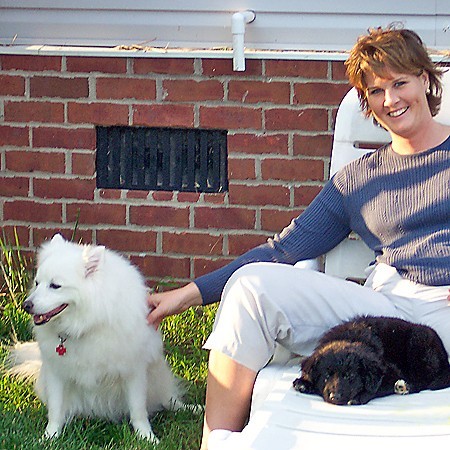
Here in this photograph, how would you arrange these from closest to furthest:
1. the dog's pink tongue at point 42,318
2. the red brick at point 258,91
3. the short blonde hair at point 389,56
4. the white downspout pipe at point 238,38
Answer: the short blonde hair at point 389,56 → the dog's pink tongue at point 42,318 → the white downspout pipe at point 238,38 → the red brick at point 258,91

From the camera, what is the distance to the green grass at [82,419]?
302cm

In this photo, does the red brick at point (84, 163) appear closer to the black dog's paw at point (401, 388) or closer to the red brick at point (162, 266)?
the red brick at point (162, 266)

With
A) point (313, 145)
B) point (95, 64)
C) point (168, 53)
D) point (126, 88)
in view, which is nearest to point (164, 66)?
point (168, 53)

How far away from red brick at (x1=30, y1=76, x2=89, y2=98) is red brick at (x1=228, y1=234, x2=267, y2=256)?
0.91 metres

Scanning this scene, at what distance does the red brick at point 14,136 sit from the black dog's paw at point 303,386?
2156 millimetres

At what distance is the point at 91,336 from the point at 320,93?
153 cm

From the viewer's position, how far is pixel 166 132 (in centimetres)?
410

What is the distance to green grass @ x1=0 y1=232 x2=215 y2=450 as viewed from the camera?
302cm

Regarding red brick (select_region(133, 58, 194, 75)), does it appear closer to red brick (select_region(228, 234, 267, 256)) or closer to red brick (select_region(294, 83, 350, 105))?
red brick (select_region(294, 83, 350, 105))

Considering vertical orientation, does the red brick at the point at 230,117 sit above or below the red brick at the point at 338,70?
below

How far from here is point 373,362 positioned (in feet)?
7.93

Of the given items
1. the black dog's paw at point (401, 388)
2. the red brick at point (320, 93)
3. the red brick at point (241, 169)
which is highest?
the red brick at point (320, 93)

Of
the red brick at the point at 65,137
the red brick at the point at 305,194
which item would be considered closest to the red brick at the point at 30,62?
the red brick at the point at 65,137

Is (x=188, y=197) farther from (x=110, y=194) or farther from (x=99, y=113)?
(x=99, y=113)
